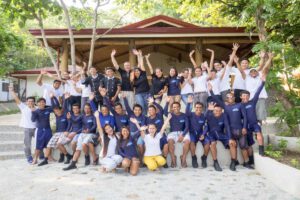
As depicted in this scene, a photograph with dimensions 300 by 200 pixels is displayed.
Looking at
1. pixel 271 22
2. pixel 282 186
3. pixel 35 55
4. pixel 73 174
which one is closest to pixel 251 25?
pixel 271 22

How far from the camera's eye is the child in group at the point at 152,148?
20.8ft

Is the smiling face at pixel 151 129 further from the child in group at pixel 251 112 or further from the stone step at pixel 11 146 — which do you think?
the stone step at pixel 11 146

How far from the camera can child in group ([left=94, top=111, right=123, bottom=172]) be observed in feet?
20.4

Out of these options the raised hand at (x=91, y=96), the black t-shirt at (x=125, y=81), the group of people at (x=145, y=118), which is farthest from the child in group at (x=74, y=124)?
the black t-shirt at (x=125, y=81)

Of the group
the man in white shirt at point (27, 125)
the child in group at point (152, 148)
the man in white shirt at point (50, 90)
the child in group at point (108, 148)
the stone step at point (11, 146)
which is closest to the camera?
the child in group at point (108, 148)

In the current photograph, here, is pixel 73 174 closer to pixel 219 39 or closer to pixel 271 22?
pixel 271 22

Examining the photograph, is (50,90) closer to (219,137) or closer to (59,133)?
(59,133)

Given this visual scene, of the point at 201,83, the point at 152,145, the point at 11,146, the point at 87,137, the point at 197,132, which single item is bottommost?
the point at 11,146

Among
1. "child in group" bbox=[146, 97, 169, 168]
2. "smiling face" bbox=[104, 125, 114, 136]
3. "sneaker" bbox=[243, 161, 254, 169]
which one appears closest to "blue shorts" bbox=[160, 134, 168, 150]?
"child in group" bbox=[146, 97, 169, 168]

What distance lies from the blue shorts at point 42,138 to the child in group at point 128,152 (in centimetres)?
201

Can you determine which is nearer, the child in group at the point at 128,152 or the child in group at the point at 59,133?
the child in group at the point at 128,152

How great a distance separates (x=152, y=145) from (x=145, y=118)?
74 cm

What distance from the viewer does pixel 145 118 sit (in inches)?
272

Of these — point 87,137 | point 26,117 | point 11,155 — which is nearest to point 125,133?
point 87,137
